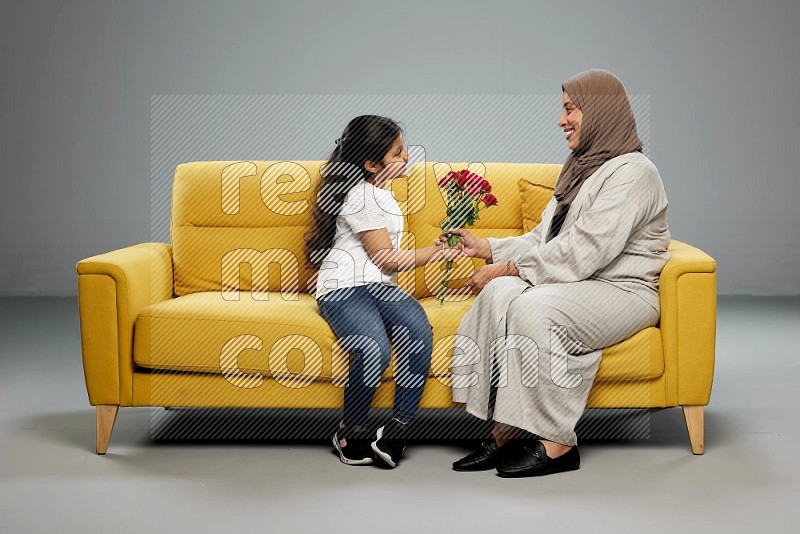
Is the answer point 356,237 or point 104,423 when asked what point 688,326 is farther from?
point 104,423

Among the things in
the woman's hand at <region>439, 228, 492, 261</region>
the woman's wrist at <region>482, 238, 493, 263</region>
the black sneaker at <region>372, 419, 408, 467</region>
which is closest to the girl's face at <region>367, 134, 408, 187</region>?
the woman's hand at <region>439, 228, 492, 261</region>

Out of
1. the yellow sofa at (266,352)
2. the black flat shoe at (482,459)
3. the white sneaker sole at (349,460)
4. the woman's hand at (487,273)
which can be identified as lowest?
the white sneaker sole at (349,460)

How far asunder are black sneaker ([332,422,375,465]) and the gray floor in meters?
0.03

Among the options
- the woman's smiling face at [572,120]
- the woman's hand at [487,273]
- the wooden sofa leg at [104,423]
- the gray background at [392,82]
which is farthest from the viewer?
the gray background at [392,82]

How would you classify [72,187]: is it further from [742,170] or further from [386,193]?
[742,170]

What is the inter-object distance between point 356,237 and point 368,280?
144 mm

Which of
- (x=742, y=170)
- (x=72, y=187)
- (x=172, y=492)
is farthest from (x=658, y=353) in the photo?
(x=72, y=187)

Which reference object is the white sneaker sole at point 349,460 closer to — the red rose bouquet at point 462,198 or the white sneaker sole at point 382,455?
the white sneaker sole at point 382,455

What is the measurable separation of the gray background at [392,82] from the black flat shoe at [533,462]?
3445mm

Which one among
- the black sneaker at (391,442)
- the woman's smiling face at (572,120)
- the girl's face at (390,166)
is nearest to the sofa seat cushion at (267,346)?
the black sneaker at (391,442)

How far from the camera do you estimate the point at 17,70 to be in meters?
6.34

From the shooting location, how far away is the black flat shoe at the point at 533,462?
288 centimetres

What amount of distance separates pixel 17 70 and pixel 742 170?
14.9 ft

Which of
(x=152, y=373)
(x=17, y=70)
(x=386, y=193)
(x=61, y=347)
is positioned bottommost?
(x=61, y=347)
